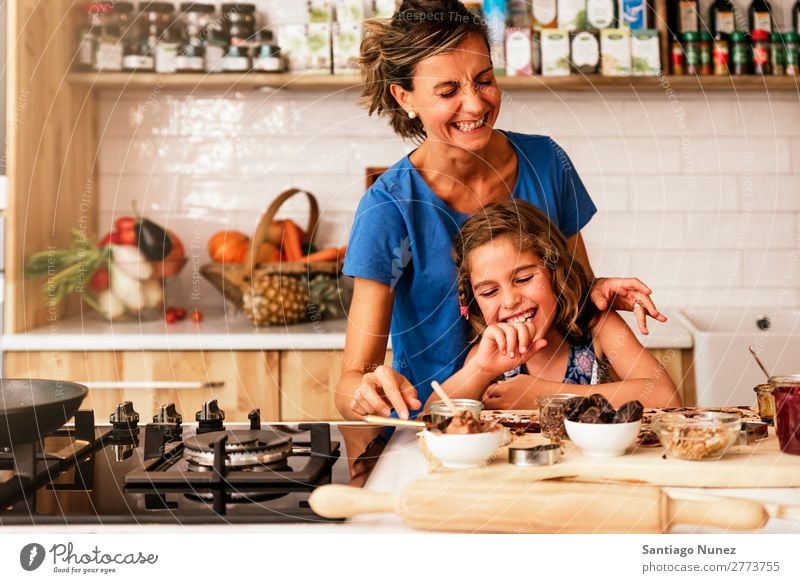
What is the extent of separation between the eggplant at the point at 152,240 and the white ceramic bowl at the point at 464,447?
127cm

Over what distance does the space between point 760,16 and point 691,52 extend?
18 cm

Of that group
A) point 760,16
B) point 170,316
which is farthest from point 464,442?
point 760,16

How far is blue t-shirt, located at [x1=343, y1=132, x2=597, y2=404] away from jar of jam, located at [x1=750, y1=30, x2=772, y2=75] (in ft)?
→ 2.49

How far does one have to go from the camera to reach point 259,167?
201 centimetres

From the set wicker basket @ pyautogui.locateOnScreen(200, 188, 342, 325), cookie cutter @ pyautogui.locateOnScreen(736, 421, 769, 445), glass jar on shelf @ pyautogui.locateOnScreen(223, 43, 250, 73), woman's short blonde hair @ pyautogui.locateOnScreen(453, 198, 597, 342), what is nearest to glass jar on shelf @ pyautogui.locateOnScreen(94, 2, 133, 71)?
glass jar on shelf @ pyautogui.locateOnScreen(223, 43, 250, 73)

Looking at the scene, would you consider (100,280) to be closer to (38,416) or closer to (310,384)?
(310,384)

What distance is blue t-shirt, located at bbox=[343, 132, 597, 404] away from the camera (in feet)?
3.99

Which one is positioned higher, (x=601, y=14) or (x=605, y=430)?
(x=601, y=14)

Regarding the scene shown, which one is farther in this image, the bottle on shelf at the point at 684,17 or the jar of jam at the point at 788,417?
the bottle on shelf at the point at 684,17

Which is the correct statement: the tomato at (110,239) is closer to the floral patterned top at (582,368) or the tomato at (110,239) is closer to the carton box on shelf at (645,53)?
the floral patterned top at (582,368)

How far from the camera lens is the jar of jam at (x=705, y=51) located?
1867mm

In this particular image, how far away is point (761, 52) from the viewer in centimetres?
188

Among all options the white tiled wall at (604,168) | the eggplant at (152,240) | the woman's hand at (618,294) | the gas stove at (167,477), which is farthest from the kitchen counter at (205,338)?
the gas stove at (167,477)

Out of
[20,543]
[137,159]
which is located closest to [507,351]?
[20,543]
